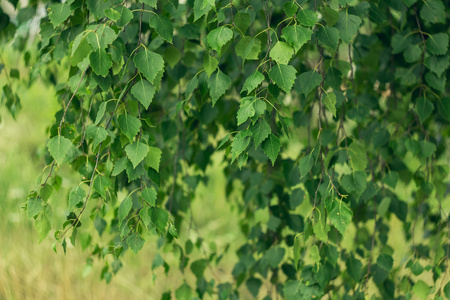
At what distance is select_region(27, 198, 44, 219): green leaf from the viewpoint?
82 cm

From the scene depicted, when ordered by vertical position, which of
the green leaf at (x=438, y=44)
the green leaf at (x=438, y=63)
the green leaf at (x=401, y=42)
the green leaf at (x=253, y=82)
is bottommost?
the green leaf at (x=438, y=63)

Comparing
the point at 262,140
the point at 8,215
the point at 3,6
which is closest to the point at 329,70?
the point at 262,140

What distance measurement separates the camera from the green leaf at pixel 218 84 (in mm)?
860

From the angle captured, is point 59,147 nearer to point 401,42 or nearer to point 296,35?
point 296,35

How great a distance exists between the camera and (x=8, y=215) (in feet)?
7.86

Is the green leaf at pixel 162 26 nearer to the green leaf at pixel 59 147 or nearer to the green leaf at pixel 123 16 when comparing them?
the green leaf at pixel 123 16

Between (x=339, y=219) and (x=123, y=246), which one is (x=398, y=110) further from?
(x=123, y=246)

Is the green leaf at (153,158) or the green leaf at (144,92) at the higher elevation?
the green leaf at (144,92)

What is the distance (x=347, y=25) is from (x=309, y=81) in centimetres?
12

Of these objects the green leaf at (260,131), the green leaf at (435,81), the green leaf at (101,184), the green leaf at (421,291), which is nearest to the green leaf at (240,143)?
the green leaf at (260,131)

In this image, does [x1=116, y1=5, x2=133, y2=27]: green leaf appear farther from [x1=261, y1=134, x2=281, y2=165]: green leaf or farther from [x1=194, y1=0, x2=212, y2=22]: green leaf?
[x1=261, y1=134, x2=281, y2=165]: green leaf

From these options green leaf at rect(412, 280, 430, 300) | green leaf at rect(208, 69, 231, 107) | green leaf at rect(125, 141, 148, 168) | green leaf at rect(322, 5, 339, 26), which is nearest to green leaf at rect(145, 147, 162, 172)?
green leaf at rect(125, 141, 148, 168)

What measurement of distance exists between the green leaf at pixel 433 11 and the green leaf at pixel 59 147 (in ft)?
2.44

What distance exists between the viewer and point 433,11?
1.04 metres
